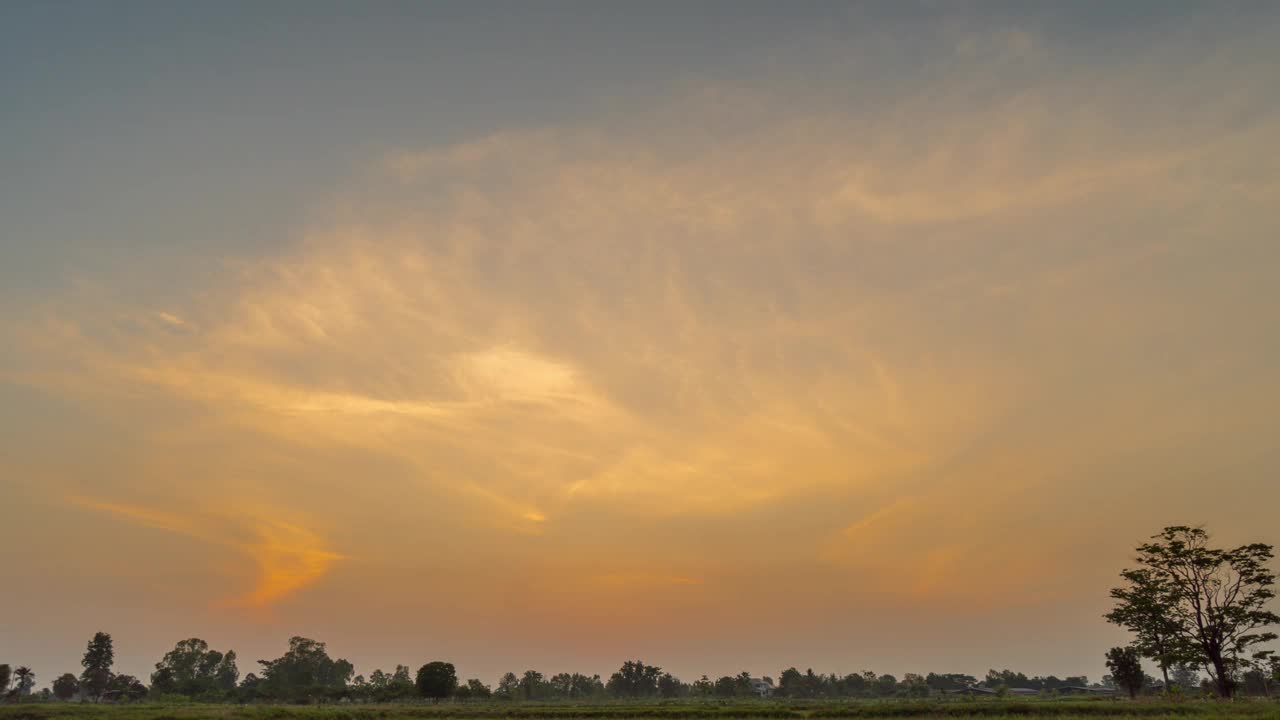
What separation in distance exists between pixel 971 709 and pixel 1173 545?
103ft

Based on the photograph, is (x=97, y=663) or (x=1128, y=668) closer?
(x=1128, y=668)

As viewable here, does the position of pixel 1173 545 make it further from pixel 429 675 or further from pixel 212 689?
pixel 212 689

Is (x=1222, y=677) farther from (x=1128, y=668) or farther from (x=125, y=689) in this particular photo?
(x=125, y=689)

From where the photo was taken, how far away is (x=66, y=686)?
191375mm

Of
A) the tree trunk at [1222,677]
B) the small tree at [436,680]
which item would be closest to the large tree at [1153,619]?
the tree trunk at [1222,677]

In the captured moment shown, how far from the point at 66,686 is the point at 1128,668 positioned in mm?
237010

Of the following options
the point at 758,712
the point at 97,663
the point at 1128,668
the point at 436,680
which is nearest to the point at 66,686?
the point at 97,663

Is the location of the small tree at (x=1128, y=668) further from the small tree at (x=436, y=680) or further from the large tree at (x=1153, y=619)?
the small tree at (x=436, y=680)

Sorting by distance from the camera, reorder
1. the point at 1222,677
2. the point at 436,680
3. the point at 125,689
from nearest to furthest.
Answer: the point at 1222,677 < the point at 436,680 < the point at 125,689

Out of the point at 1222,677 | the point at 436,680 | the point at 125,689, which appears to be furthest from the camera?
the point at 125,689

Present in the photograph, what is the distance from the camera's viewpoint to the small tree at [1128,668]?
303ft

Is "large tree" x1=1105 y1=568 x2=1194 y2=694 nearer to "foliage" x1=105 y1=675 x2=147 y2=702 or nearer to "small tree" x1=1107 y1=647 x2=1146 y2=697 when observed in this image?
"small tree" x1=1107 y1=647 x2=1146 y2=697

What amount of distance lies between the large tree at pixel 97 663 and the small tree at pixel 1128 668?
8179 inches

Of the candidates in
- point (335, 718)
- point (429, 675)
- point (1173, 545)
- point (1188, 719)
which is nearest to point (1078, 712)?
point (1188, 719)
